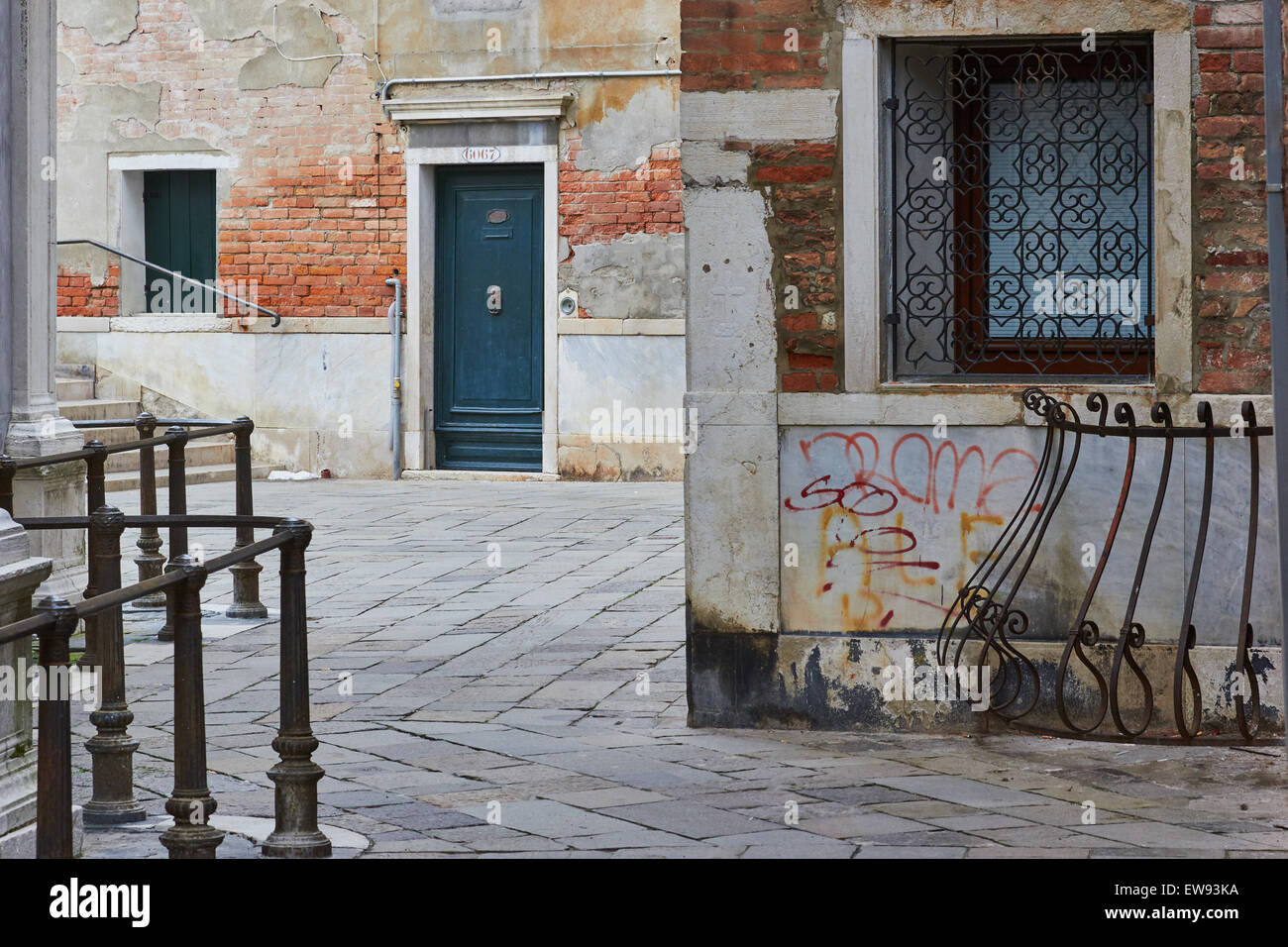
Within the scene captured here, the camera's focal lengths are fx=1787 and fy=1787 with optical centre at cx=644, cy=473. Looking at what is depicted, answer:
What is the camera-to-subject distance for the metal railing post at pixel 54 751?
3.34 meters

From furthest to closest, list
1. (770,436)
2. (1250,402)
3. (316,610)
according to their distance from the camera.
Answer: (316,610), (770,436), (1250,402)

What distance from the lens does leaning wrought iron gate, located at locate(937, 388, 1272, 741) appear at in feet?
18.9

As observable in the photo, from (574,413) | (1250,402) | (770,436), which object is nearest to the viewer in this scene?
(1250,402)

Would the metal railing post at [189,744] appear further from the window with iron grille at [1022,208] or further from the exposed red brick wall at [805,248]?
the window with iron grille at [1022,208]

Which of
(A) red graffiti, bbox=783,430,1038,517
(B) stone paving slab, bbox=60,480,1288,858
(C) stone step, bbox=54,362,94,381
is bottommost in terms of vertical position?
(B) stone paving slab, bbox=60,480,1288,858

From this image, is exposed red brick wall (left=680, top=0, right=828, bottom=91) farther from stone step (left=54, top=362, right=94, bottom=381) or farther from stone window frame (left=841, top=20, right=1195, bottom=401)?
stone step (left=54, top=362, right=94, bottom=381)

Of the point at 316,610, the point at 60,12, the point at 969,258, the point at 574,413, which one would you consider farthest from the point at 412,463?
the point at 969,258

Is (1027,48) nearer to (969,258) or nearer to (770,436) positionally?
(969,258)

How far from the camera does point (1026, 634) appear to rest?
6.07m

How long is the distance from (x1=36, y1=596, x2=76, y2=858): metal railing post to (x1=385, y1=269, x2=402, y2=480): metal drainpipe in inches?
462

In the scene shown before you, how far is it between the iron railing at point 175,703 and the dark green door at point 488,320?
9610 mm

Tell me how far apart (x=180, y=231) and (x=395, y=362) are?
245cm

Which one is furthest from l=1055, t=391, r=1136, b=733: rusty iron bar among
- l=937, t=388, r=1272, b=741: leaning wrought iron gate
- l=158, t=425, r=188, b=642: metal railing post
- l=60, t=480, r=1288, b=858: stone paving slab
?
l=158, t=425, r=188, b=642: metal railing post

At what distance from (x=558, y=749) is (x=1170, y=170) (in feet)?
9.15
